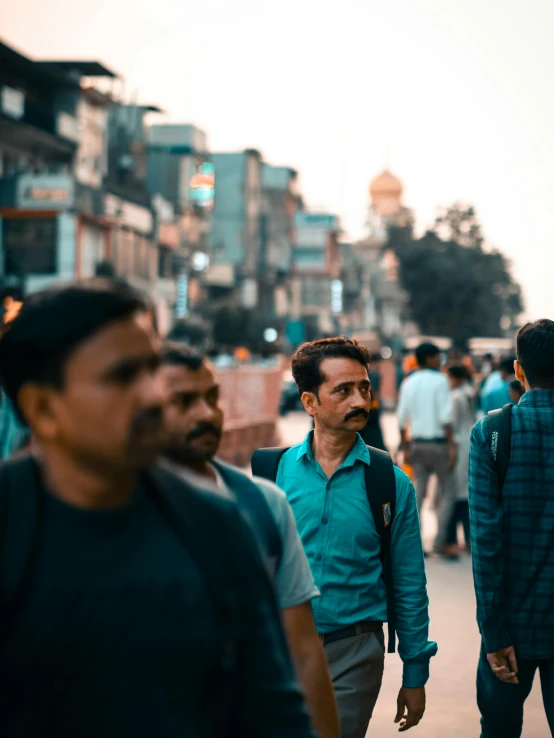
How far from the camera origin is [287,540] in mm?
2742

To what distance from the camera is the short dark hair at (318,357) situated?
15.3 ft

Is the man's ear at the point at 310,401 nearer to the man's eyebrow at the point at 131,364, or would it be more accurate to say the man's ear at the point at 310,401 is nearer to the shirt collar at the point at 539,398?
the shirt collar at the point at 539,398

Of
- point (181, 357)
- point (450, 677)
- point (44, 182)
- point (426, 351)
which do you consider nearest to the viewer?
point (181, 357)

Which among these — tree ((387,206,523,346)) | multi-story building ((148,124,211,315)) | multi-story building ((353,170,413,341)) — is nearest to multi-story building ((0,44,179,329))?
multi-story building ((148,124,211,315))

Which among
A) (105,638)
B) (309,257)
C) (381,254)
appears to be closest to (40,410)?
(105,638)

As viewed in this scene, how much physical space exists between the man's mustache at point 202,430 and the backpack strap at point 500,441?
1.88 m

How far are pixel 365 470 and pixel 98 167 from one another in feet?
184

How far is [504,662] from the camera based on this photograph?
14.4 feet

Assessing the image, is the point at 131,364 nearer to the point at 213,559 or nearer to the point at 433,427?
the point at 213,559

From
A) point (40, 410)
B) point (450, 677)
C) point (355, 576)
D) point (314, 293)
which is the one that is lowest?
point (450, 677)

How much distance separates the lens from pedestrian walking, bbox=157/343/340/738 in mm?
2648

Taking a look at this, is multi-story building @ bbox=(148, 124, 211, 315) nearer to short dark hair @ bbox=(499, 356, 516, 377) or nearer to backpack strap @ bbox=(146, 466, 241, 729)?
short dark hair @ bbox=(499, 356, 516, 377)

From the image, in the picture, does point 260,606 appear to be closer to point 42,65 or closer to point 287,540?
point 287,540

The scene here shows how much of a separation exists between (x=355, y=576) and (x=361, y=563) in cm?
5
